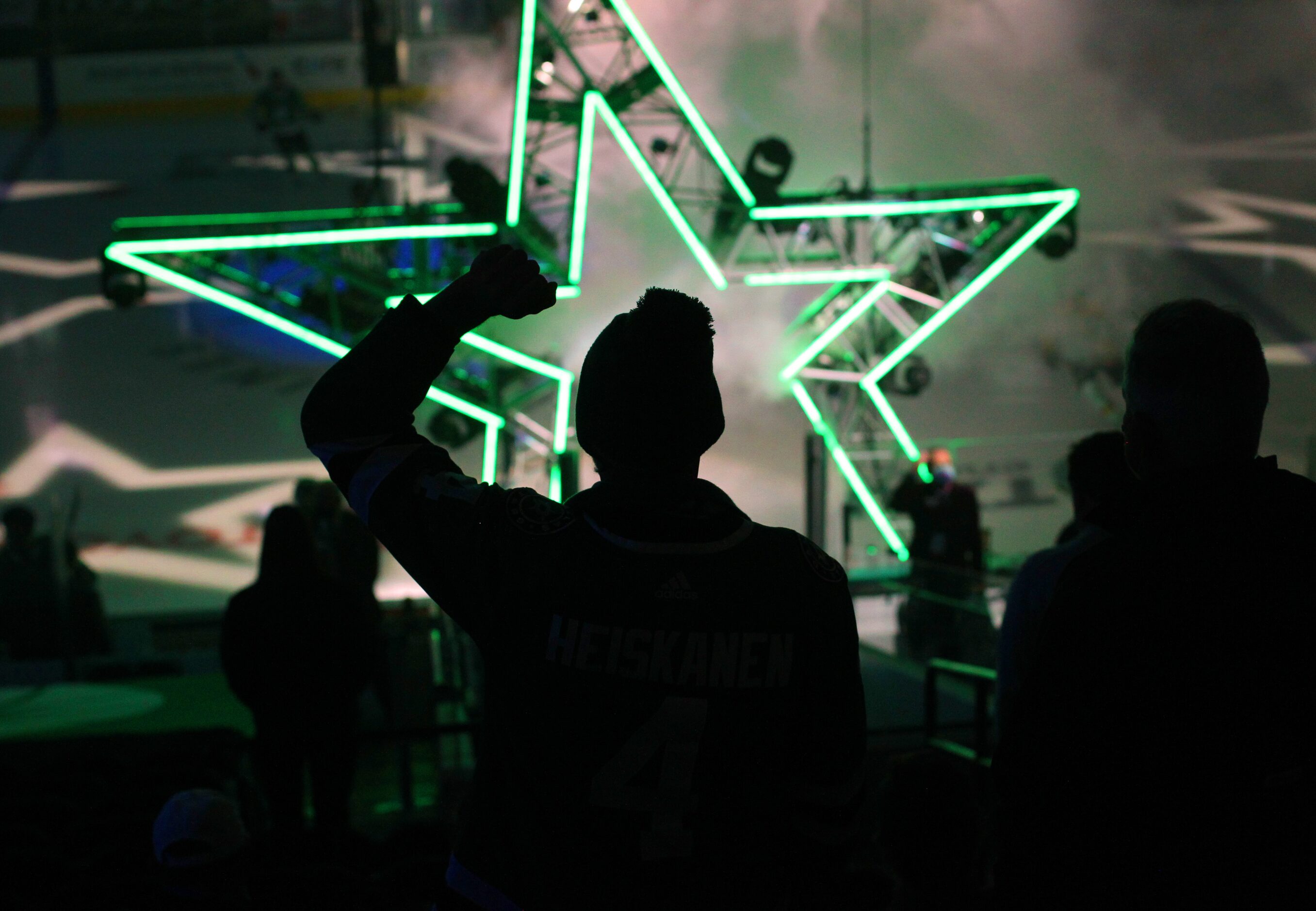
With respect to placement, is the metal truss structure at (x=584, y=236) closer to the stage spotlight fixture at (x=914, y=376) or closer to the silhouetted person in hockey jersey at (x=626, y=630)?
the stage spotlight fixture at (x=914, y=376)

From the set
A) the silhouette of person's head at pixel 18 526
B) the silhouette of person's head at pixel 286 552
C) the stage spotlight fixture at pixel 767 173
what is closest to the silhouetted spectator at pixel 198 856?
the silhouette of person's head at pixel 286 552

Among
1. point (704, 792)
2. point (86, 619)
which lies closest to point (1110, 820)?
point (704, 792)

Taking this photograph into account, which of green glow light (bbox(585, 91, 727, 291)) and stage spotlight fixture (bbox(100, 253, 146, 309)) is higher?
green glow light (bbox(585, 91, 727, 291))

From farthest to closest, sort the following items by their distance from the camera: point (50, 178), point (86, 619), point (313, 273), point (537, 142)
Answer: point (50, 178) → point (313, 273) → point (86, 619) → point (537, 142)

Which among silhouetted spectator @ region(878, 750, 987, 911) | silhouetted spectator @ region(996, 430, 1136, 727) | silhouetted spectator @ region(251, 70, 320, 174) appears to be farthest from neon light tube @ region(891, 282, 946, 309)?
silhouetted spectator @ region(251, 70, 320, 174)

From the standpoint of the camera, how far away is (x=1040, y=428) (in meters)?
Answer: 11.1

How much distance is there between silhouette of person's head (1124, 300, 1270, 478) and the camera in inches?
47.3

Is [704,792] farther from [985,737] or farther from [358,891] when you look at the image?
[985,737]

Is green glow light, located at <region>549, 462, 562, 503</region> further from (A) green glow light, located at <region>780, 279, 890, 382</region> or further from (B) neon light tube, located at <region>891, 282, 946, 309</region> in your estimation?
(B) neon light tube, located at <region>891, 282, 946, 309</region>

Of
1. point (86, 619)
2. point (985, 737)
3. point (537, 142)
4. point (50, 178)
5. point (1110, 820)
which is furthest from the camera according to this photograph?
point (50, 178)

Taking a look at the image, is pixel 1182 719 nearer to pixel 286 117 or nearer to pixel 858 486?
pixel 858 486

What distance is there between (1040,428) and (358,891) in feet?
32.1

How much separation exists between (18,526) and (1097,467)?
679 cm

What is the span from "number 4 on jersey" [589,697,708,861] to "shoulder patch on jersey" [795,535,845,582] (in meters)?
0.20
